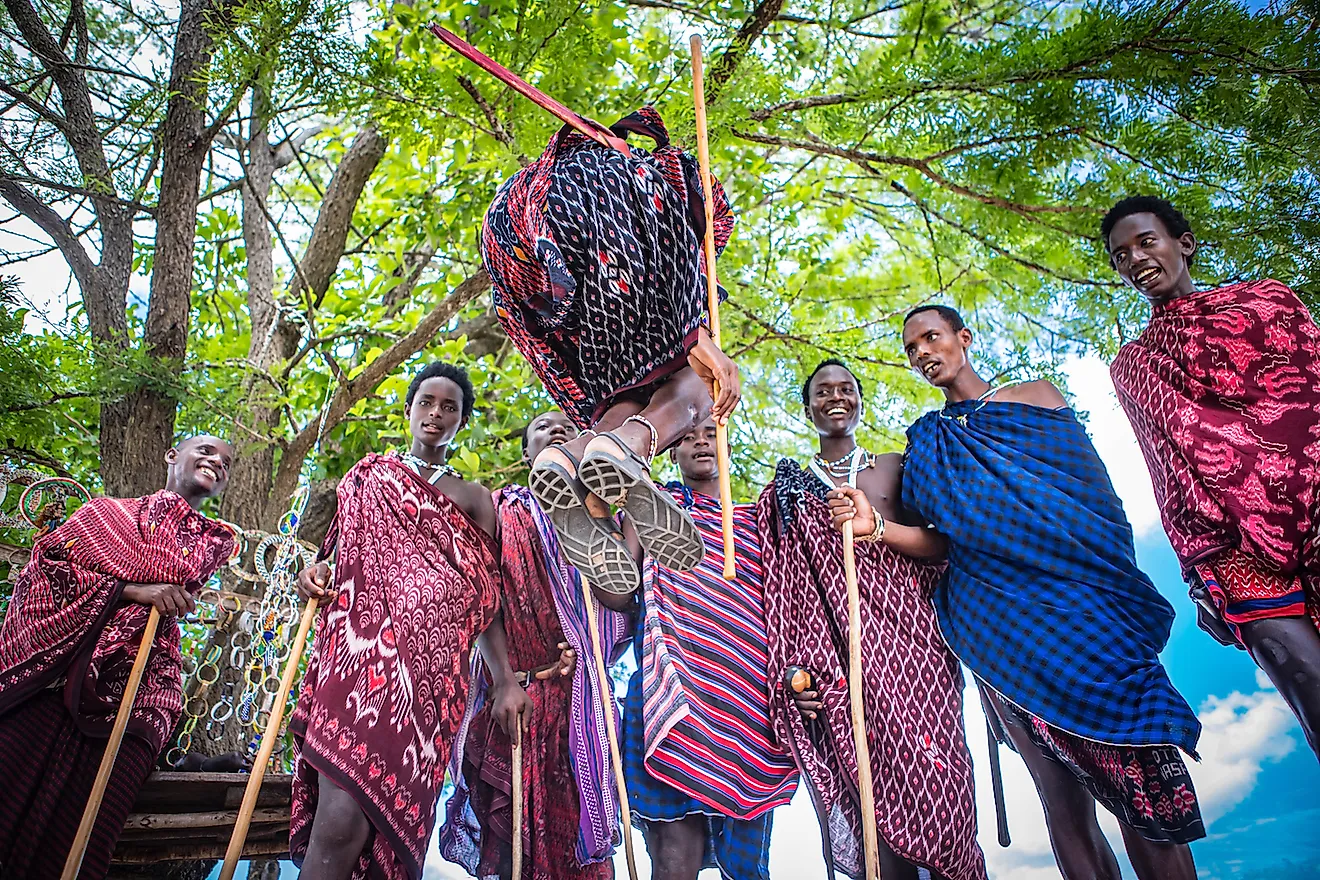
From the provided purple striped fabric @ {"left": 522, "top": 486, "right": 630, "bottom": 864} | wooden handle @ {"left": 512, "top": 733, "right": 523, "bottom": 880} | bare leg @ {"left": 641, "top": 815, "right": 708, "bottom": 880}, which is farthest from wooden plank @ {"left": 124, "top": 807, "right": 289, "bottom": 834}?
bare leg @ {"left": 641, "top": 815, "right": 708, "bottom": 880}

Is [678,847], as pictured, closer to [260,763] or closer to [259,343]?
[260,763]

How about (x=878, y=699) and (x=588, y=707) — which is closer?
(x=878, y=699)

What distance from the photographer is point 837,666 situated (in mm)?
3570

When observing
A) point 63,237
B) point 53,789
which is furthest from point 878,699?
point 63,237

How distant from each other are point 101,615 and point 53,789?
2.26 feet

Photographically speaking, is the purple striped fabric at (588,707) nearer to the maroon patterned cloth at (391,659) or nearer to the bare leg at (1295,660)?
the maroon patterned cloth at (391,659)

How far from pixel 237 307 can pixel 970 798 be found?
300 inches

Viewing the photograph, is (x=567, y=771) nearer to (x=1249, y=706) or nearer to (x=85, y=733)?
(x=85, y=733)

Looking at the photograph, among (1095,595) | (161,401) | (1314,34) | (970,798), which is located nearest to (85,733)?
(161,401)

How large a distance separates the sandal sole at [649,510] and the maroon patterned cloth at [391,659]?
1.30 metres

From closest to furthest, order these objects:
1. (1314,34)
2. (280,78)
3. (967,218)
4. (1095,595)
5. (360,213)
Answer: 1. (1095,595)
2. (1314,34)
3. (280,78)
4. (967,218)
5. (360,213)

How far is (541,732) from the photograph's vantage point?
4145 mm

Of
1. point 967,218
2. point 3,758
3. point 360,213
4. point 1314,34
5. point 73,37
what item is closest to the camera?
point 3,758

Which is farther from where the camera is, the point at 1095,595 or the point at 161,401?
the point at 161,401
